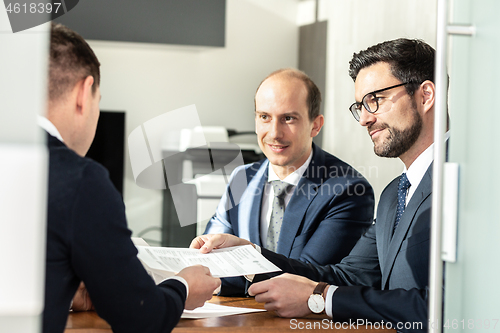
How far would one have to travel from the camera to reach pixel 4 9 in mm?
646

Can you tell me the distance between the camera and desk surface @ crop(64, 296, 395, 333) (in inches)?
40.1

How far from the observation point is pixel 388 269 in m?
1.29

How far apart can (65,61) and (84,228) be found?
0.32 m

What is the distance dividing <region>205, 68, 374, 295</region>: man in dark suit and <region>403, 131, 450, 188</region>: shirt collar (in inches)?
15.5

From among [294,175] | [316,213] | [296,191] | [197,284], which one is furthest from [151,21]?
[197,284]

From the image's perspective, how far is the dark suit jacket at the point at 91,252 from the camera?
78 centimetres

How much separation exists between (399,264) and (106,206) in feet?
2.50

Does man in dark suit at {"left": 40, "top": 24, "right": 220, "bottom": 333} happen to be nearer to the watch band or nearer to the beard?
the watch band

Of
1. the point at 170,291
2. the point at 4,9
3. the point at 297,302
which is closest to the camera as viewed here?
the point at 4,9

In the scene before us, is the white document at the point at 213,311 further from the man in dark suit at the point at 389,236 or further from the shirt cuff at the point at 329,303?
the shirt cuff at the point at 329,303

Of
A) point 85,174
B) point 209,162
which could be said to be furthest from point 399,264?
point 209,162

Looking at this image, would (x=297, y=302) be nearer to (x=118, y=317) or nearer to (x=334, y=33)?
(x=118, y=317)

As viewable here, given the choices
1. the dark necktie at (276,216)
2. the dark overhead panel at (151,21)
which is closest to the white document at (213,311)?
the dark necktie at (276,216)

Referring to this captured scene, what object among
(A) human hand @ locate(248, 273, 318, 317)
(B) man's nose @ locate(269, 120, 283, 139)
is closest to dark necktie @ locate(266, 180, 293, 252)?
(B) man's nose @ locate(269, 120, 283, 139)
